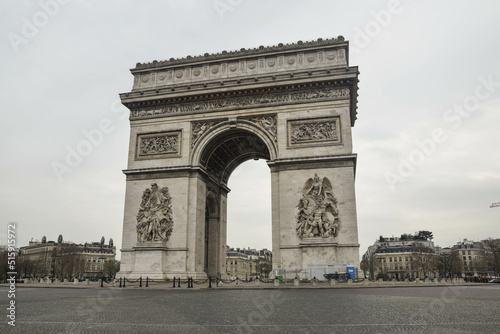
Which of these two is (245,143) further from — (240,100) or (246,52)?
(246,52)

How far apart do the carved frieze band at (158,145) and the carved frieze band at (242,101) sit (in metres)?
1.50

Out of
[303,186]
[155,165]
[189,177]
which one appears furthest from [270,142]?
[155,165]

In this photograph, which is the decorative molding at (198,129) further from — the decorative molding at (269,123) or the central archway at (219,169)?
the decorative molding at (269,123)

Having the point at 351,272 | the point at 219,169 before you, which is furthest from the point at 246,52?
the point at 351,272

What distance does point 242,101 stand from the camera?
27.1 metres

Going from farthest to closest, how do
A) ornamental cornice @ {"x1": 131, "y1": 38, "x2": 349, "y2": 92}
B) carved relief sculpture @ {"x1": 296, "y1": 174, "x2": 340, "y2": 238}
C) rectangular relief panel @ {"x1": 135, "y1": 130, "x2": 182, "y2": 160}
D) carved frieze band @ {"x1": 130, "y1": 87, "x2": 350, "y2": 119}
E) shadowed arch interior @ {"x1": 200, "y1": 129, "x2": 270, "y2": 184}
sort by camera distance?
1. shadowed arch interior @ {"x1": 200, "y1": 129, "x2": 270, "y2": 184}
2. rectangular relief panel @ {"x1": 135, "y1": 130, "x2": 182, "y2": 160}
3. ornamental cornice @ {"x1": 131, "y1": 38, "x2": 349, "y2": 92}
4. carved frieze band @ {"x1": 130, "y1": 87, "x2": 350, "y2": 119}
5. carved relief sculpture @ {"x1": 296, "y1": 174, "x2": 340, "y2": 238}

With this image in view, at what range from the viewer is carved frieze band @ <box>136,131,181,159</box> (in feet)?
90.7

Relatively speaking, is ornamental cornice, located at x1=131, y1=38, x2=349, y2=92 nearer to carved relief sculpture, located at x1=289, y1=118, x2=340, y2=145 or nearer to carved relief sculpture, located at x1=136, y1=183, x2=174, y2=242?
carved relief sculpture, located at x1=289, y1=118, x2=340, y2=145

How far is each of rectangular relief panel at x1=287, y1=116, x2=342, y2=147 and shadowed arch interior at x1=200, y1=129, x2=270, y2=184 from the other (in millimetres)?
2174

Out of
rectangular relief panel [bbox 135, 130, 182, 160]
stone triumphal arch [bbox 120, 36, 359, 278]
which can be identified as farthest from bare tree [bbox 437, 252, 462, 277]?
rectangular relief panel [bbox 135, 130, 182, 160]

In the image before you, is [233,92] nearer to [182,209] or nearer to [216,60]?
[216,60]

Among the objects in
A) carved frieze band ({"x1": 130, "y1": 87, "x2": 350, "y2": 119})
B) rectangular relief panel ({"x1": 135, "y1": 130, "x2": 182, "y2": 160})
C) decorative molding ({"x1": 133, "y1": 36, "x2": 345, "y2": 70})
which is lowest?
rectangular relief panel ({"x1": 135, "y1": 130, "x2": 182, "y2": 160})

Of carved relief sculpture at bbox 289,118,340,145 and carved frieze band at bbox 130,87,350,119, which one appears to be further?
carved frieze band at bbox 130,87,350,119

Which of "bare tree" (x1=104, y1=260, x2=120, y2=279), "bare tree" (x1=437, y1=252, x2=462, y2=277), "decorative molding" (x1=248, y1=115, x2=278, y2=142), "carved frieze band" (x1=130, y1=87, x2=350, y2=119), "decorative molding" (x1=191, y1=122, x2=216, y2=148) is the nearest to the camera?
"carved frieze band" (x1=130, y1=87, x2=350, y2=119)
